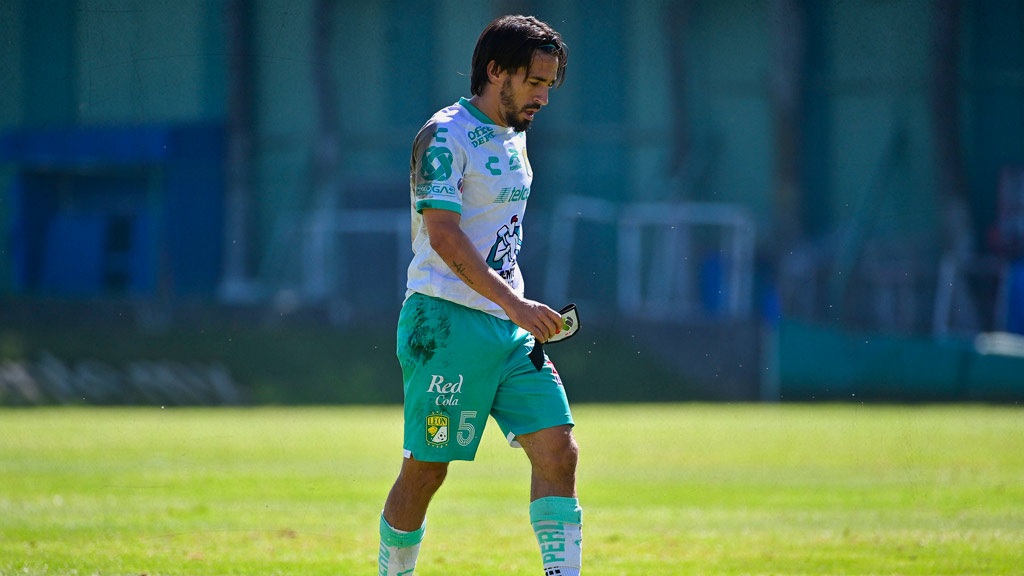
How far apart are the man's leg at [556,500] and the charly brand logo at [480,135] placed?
1.01 m

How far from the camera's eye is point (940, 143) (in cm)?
2100

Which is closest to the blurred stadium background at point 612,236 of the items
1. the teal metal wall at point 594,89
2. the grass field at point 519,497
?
the teal metal wall at point 594,89

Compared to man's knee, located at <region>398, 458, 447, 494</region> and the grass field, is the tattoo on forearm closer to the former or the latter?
man's knee, located at <region>398, 458, 447, 494</region>

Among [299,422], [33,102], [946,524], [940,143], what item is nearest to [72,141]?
[299,422]

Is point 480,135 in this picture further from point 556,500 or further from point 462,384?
point 556,500

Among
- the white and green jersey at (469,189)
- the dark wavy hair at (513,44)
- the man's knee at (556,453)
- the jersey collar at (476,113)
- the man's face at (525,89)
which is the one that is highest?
the dark wavy hair at (513,44)

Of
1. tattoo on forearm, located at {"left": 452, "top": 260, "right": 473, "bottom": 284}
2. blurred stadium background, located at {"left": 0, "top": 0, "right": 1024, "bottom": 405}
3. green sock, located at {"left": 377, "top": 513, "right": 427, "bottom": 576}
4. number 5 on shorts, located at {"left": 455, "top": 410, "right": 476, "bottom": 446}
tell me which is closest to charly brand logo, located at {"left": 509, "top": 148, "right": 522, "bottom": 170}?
tattoo on forearm, located at {"left": 452, "top": 260, "right": 473, "bottom": 284}

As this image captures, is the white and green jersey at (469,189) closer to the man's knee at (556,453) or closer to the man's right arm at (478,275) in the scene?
the man's right arm at (478,275)

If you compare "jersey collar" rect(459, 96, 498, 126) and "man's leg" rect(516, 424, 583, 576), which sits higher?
"jersey collar" rect(459, 96, 498, 126)

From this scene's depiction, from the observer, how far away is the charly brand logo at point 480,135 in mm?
4824

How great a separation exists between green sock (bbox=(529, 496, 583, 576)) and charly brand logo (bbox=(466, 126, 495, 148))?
1.23m

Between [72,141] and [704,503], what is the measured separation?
1302 centimetres

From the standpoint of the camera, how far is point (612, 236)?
2622cm

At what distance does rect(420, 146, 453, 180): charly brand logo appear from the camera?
4715 millimetres
